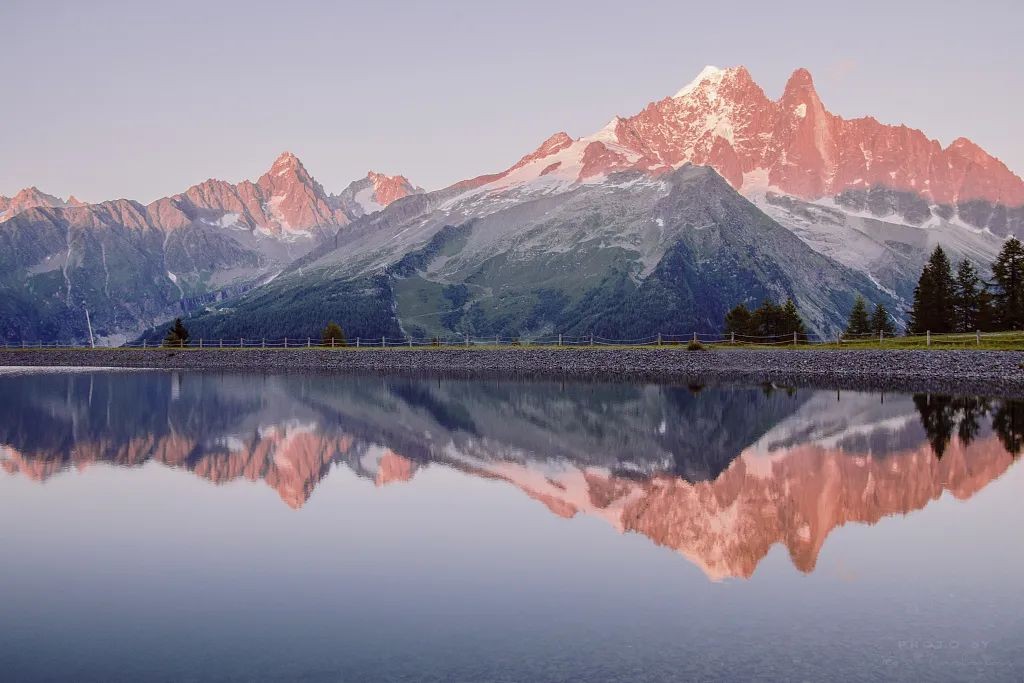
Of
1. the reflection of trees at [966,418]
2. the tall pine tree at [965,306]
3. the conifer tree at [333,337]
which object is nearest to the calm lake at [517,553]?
the reflection of trees at [966,418]

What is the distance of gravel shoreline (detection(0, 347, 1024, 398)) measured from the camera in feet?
281

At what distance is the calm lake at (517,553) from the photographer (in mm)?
17438

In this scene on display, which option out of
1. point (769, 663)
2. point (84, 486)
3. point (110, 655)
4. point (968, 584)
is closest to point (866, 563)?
point (968, 584)

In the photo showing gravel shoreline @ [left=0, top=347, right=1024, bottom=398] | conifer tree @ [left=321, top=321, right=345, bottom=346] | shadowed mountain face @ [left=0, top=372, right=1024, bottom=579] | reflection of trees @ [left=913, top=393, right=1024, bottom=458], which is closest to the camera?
shadowed mountain face @ [left=0, top=372, right=1024, bottom=579]

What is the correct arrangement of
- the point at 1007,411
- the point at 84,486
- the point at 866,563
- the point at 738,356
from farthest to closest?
1. the point at 738,356
2. the point at 1007,411
3. the point at 84,486
4. the point at 866,563

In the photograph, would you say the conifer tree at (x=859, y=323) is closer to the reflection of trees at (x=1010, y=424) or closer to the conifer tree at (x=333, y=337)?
the reflection of trees at (x=1010, y=424)

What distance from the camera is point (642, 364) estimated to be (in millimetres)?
107625

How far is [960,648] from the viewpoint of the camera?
1750 centimetres

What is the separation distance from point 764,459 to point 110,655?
29.0m

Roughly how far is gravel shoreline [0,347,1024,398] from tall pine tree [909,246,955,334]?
22503 mm

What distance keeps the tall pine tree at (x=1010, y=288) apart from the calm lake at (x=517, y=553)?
63.0 m

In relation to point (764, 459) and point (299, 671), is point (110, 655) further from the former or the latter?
point (764, 459)

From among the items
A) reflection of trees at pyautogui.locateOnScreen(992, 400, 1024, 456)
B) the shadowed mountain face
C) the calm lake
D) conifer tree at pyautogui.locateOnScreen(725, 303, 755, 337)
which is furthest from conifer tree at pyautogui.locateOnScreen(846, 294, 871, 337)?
the calm lake

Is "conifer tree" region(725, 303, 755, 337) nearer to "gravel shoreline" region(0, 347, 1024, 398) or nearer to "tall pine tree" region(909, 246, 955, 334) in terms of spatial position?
"tall pine tree" region(909, 246, 955, 334)
